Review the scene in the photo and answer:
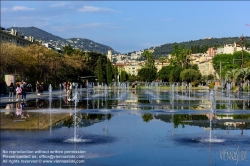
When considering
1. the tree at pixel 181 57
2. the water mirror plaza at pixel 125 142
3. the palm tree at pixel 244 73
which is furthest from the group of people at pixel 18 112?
the tree at pixel 181 57

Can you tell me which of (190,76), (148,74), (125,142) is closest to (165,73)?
(148,74)

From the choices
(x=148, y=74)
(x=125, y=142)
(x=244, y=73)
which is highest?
(x=148, y=74)

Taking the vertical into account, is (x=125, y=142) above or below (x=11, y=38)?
below

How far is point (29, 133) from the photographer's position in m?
13.1

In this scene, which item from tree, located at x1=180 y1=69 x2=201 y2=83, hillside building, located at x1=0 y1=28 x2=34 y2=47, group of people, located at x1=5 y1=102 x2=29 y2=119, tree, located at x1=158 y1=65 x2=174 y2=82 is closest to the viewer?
group of people, located at x1=5 y1=102 x2=29 y2=119

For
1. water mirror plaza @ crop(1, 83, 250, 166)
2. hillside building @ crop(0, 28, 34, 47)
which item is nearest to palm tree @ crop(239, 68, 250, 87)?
hillside building @ crop(0, 28, 34, 47)

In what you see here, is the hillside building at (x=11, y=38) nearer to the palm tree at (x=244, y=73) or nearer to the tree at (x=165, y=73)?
the tree at (x=165, y=73)

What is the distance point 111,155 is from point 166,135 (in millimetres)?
3769

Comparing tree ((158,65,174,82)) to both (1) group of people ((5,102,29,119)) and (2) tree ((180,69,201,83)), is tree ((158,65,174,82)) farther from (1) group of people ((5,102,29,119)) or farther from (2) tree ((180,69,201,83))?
(1) group of people ((5,102,29,119))

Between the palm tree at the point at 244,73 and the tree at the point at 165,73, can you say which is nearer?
the palm tree at the point at 244,73

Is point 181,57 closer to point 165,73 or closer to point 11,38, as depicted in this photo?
point 165,73

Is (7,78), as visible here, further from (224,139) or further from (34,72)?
(224,139)

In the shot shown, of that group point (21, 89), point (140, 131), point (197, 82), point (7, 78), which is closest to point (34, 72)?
point (7, 78)

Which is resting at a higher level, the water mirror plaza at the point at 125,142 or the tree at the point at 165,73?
the tree at the point at 165,73
